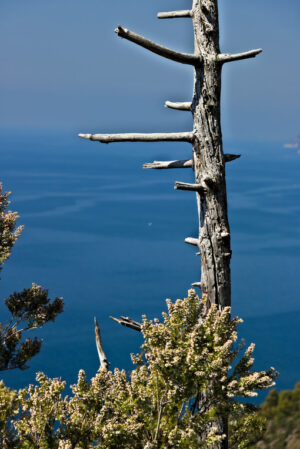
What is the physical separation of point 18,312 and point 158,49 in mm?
5765

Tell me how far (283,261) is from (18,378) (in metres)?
49.7

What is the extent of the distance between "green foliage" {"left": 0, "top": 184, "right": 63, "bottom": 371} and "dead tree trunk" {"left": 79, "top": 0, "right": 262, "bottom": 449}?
13.3 ft

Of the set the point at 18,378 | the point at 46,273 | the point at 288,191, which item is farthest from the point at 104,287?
the point at 288,191

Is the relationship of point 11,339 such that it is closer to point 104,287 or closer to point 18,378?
point 18,378

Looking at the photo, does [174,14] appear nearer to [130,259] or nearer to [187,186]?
[187,186]

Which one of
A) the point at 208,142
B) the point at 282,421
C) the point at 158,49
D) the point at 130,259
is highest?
the point at 130,259

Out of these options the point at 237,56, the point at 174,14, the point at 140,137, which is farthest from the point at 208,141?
the point at 174,14

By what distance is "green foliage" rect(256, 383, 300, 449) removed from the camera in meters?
27.6

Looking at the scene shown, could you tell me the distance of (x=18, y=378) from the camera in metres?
60.0

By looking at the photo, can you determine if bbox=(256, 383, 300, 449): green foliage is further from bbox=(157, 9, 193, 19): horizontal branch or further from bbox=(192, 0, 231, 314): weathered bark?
bbox=(157, 9, 193, 19): horizontal branch

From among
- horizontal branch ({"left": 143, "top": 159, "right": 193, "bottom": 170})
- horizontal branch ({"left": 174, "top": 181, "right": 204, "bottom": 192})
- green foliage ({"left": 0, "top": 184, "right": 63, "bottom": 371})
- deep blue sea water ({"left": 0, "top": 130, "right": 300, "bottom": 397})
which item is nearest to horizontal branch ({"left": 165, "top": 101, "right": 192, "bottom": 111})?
horizontal branch ({"left": 143, "top": 159, "right": 193, "bottom": 170})

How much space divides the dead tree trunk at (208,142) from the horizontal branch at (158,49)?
0.04 ft

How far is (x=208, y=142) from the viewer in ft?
18.1

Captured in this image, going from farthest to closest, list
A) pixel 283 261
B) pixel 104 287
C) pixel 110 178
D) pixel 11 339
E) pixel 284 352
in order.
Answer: pixel 110 178 < pixel 283 261 < pixel 104 287 < pixel 284 352 < pixel 11 339
